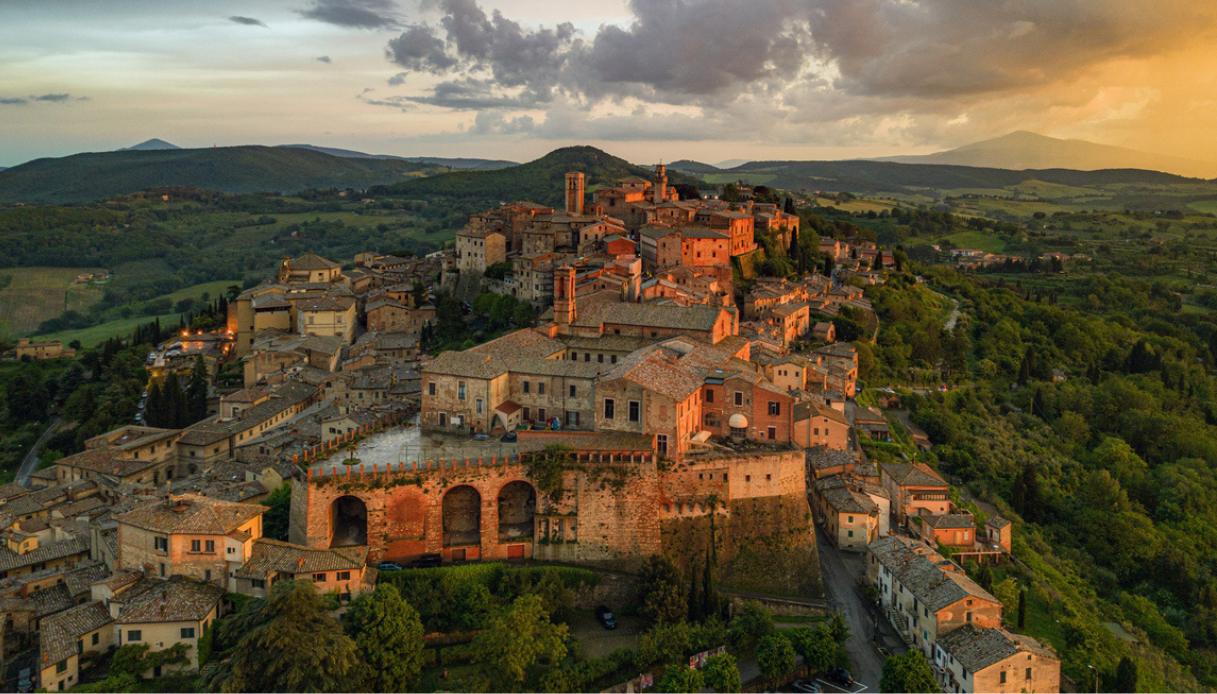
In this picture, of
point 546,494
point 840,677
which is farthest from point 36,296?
point 840,677

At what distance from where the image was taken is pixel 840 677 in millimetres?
32438

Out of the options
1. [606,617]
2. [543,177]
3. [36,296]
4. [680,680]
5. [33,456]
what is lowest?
[33,456]

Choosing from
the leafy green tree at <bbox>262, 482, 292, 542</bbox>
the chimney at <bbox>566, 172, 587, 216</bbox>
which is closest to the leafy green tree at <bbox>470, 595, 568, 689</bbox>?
the leafy green tree at <bbox>262, 482, 292, 542</bbox>

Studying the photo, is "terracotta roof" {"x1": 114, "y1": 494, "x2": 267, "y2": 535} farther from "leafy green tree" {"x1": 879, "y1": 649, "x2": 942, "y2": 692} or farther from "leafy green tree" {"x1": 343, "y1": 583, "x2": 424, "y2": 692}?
"leafy green tree" {"x1": 879, "y1": 649, "x2": 942, "y2": 692}

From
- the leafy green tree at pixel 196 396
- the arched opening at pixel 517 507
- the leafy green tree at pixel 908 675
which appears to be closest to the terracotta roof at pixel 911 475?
the leafy green tree at pixel 908 675

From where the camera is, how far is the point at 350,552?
34.1 meters

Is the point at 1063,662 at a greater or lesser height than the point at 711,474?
lesser

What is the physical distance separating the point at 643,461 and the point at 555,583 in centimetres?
609

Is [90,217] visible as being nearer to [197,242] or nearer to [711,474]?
[197,242]

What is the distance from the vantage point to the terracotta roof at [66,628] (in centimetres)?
3081

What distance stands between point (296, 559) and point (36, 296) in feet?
398

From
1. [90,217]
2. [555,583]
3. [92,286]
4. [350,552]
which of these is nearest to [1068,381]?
[555,583]

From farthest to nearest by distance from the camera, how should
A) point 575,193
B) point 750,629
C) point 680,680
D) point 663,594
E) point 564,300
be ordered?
point 575,193, point 564,300, point 663,594, point 750,629, point 680,680

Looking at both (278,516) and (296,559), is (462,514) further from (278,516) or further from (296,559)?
(278,516)
